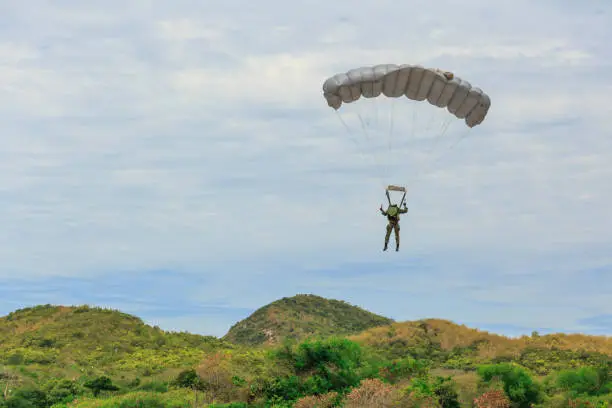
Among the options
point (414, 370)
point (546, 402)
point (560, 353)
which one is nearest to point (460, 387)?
point (414, 370)

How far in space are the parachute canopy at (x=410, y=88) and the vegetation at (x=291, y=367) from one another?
43.0ft

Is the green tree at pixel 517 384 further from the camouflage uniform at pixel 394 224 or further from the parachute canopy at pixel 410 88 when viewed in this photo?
the parachute canopy at pixel 410 88

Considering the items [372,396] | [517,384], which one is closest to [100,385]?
[372,396]

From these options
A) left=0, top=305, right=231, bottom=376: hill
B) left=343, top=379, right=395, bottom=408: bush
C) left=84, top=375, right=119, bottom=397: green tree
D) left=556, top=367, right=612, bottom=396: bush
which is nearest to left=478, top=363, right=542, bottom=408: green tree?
left=556, top=367, right=612, bottom=396: bush

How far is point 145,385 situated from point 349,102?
22.3m

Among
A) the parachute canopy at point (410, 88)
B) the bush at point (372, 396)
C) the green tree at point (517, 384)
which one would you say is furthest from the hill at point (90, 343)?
the parachute canopy at point (410, 88)

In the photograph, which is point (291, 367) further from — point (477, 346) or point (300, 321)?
point (300, 321)

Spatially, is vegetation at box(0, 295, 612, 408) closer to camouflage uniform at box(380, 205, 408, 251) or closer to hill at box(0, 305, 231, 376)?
hill at box(0, 305, 231, 376)

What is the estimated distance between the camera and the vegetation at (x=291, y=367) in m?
37.7

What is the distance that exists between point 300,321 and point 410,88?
48714mm

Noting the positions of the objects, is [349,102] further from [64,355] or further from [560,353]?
[64,355]

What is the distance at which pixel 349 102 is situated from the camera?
119ft

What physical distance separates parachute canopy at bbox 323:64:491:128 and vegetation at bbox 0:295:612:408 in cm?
1311

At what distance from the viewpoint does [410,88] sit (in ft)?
118
